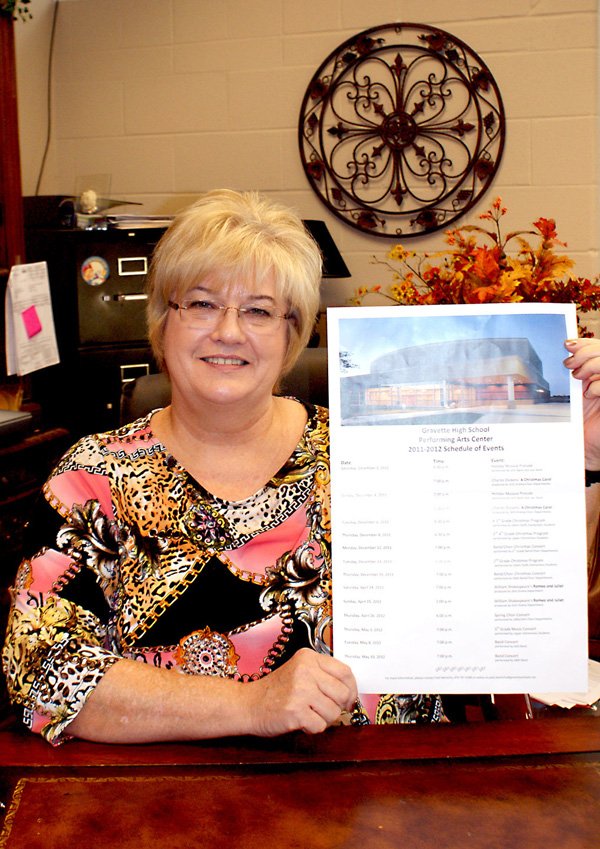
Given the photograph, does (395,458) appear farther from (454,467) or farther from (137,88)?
(137,88)

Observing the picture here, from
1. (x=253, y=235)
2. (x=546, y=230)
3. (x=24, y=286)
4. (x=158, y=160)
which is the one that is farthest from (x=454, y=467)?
(x=158, y=160)

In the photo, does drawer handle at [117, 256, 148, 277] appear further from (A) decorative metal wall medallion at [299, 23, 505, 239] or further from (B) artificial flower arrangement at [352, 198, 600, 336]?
(B) artificial flower arrangement at [352, 198, 600, 336]

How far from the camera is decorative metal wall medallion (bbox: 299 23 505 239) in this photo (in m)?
3.47

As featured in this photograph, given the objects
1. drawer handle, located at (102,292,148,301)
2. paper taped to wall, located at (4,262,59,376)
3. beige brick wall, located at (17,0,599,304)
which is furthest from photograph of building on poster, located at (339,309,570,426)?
beige brick wall, located at (17,0,599,304)

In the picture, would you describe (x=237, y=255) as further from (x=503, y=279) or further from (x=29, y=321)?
(x=29, y=321)

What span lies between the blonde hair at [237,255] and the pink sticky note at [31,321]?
1.57m

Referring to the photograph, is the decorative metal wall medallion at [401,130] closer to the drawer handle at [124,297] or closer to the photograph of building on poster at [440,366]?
the drawer handle at [124,297]

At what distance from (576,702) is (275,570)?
1.57 ft

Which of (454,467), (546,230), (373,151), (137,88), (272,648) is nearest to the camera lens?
(454,467)

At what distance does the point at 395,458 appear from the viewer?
115 centimetres

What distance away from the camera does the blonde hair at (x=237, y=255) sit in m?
1.40

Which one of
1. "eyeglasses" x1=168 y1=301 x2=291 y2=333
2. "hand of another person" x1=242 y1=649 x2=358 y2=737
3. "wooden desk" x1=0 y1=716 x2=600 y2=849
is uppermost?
"eyeglasses" x1=168 y1=301 x2=291 y2=333

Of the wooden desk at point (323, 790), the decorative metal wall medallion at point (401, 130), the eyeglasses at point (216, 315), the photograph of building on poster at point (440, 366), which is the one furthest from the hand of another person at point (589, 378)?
the decorative metal wall medallion at point (401, 130)

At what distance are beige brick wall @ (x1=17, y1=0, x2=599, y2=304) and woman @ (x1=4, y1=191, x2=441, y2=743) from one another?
2.21 m
